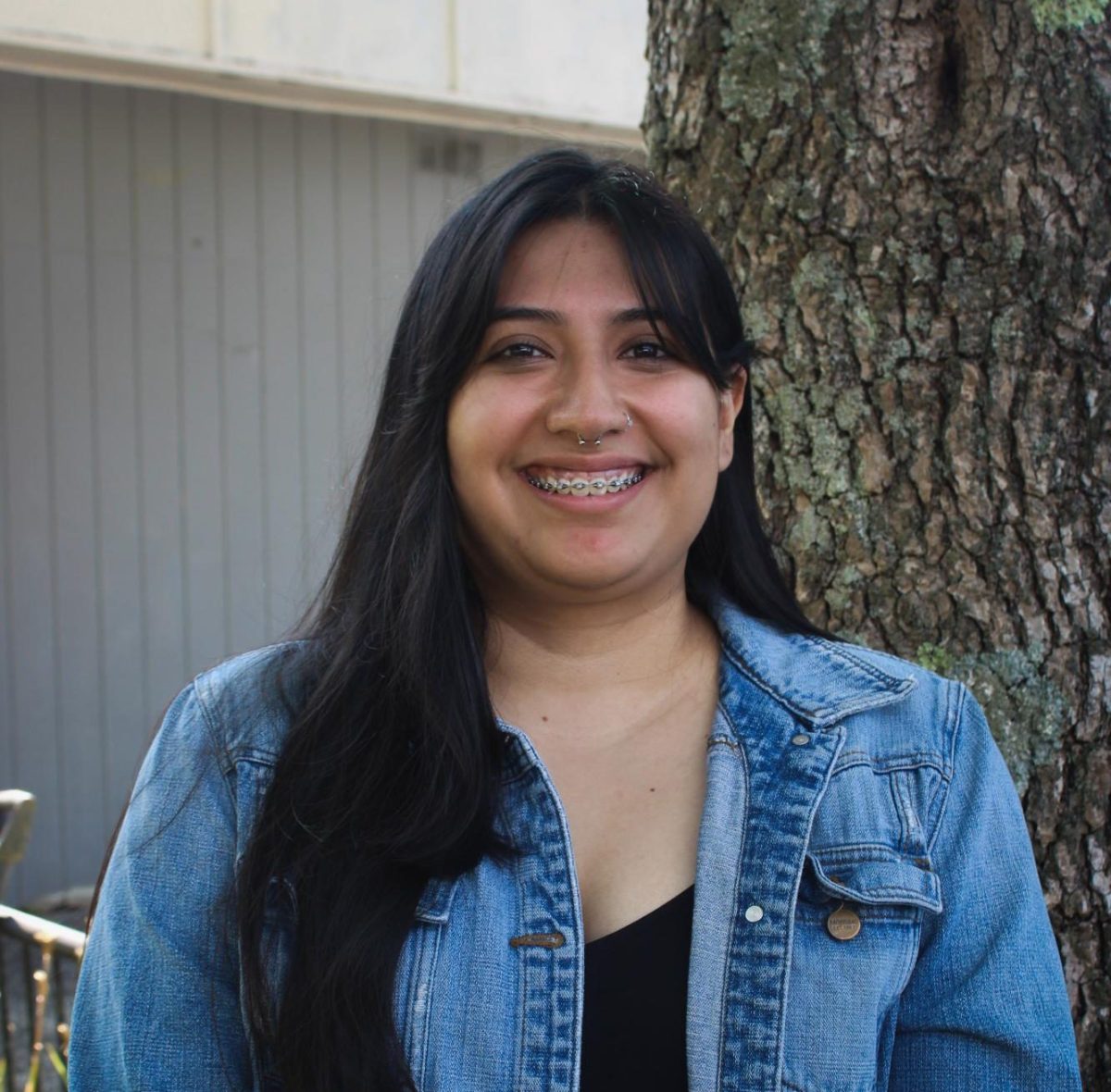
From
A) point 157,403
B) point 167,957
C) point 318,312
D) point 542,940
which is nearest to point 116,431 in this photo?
point 157,403

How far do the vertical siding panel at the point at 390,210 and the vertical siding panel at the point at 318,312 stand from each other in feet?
0.69

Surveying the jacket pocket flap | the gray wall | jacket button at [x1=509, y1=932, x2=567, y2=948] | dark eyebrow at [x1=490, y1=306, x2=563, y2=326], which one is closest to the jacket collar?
the jacket pocket flap

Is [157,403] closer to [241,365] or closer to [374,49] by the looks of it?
[241,365]

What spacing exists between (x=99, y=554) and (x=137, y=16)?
2128 millimetres

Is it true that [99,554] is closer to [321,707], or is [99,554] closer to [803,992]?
[321,707]

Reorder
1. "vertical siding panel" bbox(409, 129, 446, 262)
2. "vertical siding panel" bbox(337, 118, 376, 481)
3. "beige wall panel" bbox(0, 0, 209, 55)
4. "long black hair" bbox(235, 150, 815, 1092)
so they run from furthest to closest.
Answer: "vertical siding panel" bbox(409, 129, 446, 262) < "vertical siding panel" bbox(337, 118, 376, 481) < "beige wall panel" bbox(0, 0, 209, 55) < "long black hair" bbox(235, 150, 815, 1092)

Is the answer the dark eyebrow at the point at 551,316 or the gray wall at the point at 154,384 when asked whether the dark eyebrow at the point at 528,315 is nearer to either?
the dark eyebrow at the point at 551,316

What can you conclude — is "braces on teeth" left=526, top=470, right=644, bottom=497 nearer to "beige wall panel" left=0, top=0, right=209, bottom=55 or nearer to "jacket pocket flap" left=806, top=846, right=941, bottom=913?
"jacket pocket flap" left=806, top=846, right=941, bottom=913

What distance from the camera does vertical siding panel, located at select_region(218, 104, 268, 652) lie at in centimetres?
595

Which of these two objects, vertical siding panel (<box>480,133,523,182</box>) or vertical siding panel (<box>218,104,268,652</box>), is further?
vertical siding panel (<box>480,133,523,182</box>)

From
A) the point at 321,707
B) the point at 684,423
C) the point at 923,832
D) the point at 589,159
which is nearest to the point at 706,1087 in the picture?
the point at 923,832

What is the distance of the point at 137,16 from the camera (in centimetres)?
527

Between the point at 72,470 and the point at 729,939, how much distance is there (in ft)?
15.0

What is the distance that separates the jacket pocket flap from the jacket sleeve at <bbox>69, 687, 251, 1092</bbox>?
0.78 metres
